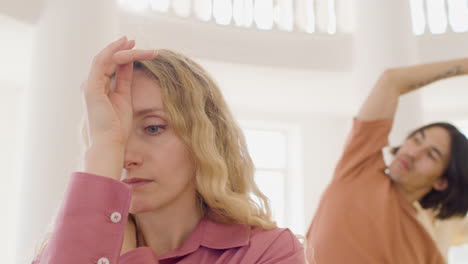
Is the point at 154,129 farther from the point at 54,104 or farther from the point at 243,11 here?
the point at 243,11

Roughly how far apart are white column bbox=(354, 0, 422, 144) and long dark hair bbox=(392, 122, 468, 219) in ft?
4.20

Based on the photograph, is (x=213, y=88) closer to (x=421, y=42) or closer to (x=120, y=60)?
(x=120, y=60)

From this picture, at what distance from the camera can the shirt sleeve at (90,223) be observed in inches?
31.5

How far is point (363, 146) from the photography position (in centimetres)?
212

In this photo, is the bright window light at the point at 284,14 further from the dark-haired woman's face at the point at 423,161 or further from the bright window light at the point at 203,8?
the dark-haired woman's face at the point at 423,161

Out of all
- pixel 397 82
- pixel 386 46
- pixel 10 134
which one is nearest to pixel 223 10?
pixel 386 46

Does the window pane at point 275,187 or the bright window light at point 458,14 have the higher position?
the bright window light at point 458,14

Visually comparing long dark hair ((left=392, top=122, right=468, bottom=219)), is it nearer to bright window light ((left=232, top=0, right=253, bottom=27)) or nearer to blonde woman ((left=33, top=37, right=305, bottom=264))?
blonde woman ((left=33, top=37, right=305, bottom=264))

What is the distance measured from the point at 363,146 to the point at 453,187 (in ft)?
1.16

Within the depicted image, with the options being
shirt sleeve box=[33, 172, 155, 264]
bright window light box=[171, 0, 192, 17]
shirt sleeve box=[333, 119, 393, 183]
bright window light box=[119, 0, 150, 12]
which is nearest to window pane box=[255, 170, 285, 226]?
bright window light box=[171, 0, 192, 17]

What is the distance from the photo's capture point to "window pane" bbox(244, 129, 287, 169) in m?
4.74

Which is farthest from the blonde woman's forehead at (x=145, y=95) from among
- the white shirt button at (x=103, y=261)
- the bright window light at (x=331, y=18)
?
the bright window light at (x=331, y=18)

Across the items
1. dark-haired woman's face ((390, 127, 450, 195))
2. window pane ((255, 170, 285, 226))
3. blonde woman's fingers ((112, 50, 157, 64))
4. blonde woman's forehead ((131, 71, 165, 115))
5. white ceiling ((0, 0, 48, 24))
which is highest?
white ceiling ((0, 0, 48, 24))

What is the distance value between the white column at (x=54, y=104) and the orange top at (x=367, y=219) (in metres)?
1.25
